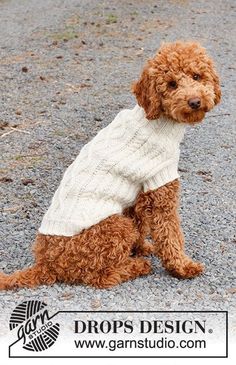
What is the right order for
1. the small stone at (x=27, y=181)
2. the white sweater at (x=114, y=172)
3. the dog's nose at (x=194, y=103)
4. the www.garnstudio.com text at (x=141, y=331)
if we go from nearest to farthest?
the www.garnstudio.com text at (x=141, y=331) → the dog's nose at (x=194, y=103) → the white sweater at (x=114, y=172) → the small stone at (x=27, y=181)

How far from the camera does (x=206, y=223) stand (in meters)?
5.54

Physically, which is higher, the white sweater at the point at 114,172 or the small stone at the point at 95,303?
the white sweater at the point at 114,172

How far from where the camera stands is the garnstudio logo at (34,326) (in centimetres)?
392

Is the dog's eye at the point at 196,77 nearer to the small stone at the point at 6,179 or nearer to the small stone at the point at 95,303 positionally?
the small stone at the point at 95,303

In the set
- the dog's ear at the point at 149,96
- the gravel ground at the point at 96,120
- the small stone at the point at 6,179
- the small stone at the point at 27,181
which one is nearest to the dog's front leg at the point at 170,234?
the gravel ground at the point at 96,120

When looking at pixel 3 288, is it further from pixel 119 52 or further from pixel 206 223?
pixel 119 52

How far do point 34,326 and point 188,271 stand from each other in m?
1.19

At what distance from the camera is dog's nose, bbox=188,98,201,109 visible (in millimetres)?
4148

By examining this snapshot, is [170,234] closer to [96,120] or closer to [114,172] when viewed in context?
[114,172]

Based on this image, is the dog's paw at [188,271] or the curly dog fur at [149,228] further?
the dog's paw at [188,271]

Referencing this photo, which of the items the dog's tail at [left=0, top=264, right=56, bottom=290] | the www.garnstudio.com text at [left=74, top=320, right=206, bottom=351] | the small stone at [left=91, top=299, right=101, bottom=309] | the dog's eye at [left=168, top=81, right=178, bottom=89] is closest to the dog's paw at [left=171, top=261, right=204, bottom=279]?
the www.garnstudio.com text at [left=74, top=320, right=206, bottom=351]

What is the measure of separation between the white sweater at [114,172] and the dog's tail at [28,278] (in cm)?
27

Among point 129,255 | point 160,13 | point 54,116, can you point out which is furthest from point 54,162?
point 160,13

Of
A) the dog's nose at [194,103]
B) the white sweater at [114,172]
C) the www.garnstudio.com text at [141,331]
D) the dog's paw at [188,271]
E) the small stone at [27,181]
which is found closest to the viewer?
the www.garnstudio.com text at [141,331]
